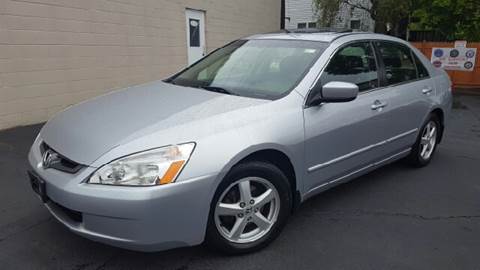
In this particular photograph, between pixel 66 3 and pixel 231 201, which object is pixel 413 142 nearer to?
pixel 231 201

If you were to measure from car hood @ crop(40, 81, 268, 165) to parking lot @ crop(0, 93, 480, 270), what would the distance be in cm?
77

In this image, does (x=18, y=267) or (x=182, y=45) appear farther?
(x=182, y=45)

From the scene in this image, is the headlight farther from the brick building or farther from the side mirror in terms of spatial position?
the brick building

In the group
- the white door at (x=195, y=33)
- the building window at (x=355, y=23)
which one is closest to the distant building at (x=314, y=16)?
the building window at (x=355, y=23)

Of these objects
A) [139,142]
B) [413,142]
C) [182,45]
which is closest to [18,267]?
[139,142]

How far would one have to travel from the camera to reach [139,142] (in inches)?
95.5

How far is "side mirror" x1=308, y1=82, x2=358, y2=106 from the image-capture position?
119 inches

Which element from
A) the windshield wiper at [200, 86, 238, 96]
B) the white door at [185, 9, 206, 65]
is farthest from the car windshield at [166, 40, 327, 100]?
the white door at [185, 9, 206, 65]

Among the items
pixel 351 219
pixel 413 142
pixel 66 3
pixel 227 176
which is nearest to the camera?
pixel 227 176

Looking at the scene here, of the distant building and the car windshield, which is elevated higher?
the distant building

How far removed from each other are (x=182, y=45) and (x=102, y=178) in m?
7.59

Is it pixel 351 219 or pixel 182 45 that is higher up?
pixel 182 45

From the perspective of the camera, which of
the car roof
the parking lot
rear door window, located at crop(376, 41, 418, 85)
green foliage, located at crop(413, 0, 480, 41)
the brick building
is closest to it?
the parking lot

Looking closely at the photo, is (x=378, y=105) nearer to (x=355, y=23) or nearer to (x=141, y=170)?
(x=141, y=170)
